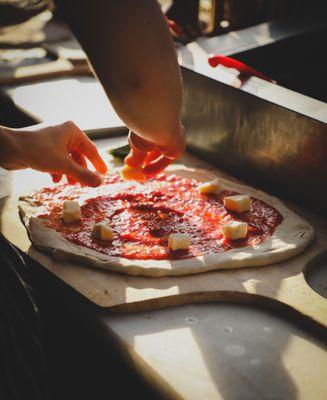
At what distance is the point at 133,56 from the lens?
132 cm

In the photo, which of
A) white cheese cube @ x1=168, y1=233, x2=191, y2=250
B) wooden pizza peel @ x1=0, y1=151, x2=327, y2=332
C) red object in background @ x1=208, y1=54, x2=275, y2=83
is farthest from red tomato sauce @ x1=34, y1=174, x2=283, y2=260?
red object in background @ x1=208, y1=54, x2=275, y2=83

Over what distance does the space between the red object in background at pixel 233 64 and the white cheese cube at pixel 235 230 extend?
80cm

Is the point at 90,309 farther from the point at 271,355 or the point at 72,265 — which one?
the point at 271,355

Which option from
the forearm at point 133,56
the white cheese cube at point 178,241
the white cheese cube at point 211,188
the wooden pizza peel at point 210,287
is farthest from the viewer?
the white cheese cube at point 211,188

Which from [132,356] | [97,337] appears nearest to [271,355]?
[132,356]

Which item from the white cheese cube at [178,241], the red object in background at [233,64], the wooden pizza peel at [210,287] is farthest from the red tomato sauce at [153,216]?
the red object in background at [233,64]

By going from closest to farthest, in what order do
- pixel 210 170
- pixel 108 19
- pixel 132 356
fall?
pixel 108 19
pixel 132 356
pixel 210 170

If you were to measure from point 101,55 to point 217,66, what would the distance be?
137 centimetres

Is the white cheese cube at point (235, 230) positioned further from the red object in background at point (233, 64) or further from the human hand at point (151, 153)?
the red object in background at point (233, 64)

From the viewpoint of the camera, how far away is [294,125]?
218 centimetres

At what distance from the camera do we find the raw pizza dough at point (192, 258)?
179cm

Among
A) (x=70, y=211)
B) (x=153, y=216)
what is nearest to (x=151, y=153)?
(x=153, y=216)

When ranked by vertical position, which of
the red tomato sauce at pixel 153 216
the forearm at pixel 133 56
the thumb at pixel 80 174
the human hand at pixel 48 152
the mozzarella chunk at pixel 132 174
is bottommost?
the red tomato sauce at pixel 153 216

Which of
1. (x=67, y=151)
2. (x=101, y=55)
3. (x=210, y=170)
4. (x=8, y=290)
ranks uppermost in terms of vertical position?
(x=101, y=55)
